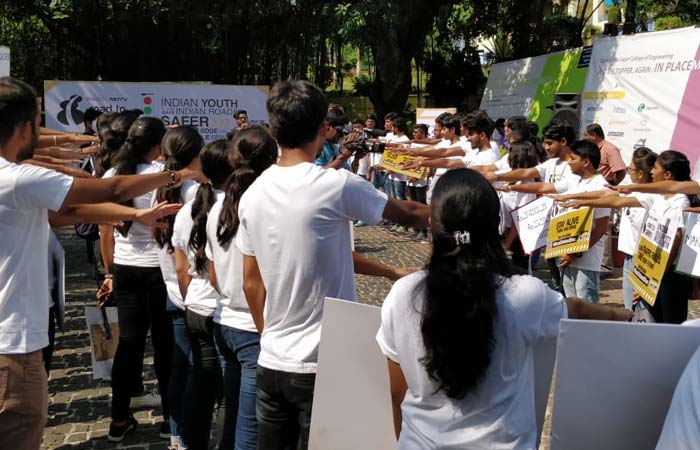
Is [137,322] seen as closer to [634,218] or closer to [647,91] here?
[634,218]

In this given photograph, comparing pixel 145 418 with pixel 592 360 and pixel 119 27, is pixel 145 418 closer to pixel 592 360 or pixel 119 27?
pixel 592 360

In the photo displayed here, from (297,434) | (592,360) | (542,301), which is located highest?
(542,301)

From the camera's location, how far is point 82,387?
512 cm

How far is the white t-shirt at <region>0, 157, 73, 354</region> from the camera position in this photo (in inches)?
95.0

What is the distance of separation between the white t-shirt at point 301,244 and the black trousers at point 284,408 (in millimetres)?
40

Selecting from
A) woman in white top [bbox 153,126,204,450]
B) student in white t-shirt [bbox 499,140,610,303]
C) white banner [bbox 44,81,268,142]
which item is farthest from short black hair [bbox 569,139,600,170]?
white banner [bbox 44,81,268,142]

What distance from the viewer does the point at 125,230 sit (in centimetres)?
401

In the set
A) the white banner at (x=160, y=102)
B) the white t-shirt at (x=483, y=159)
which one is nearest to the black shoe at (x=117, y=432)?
the white t-shirt at (x=483, y=159)

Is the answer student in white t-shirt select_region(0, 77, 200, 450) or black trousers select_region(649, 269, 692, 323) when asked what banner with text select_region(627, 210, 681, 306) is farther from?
student in white t-shirt select_region(0, 77, 200, 450)

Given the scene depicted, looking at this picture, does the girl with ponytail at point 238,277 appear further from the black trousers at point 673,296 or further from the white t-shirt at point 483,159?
the white t-shirt at point 483,159

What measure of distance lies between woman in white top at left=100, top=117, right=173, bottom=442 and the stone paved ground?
18 cm

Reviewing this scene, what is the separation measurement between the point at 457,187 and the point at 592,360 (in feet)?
2.20

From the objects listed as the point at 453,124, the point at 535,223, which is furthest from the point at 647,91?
the point at 535,223

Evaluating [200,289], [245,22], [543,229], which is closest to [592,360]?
[200,289]
